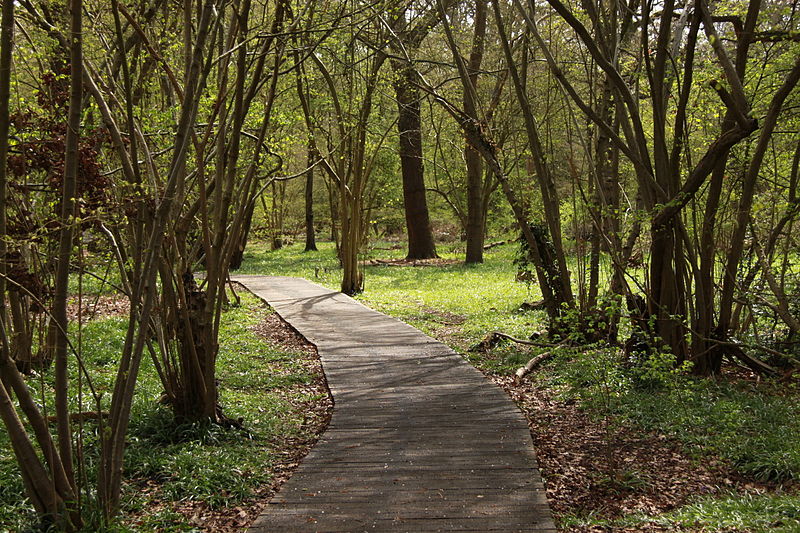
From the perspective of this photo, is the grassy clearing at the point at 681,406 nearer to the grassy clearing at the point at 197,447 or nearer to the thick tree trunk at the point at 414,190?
the grassy clearing at the point at 197,447

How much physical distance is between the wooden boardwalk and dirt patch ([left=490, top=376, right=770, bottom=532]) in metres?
0.24

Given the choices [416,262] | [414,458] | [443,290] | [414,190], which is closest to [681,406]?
[414,458]

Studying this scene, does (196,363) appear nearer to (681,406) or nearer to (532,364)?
(532,364)

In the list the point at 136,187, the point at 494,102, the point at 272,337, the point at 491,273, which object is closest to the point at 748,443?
the point at 136,187

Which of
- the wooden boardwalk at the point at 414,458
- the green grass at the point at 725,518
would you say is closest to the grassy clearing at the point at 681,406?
the green grass at the point at 725,518

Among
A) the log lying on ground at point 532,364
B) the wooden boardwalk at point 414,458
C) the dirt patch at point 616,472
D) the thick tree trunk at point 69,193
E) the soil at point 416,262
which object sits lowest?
the dirt patch at point 616,472

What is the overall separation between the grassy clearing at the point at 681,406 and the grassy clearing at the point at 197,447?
230 centimetres

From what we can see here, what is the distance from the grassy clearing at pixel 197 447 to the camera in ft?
13.8

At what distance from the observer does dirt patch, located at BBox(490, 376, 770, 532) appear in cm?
428

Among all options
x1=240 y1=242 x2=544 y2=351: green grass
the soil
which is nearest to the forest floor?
x1=240 y1=242 x2=544 y2=351: green grass

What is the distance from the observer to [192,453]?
504cm

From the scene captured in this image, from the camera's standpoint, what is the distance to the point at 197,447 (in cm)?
516

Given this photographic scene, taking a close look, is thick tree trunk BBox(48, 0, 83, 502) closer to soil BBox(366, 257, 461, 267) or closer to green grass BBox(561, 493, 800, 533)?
green grass BBox(561, 493, 800, 533)

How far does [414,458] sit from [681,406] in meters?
2.80
